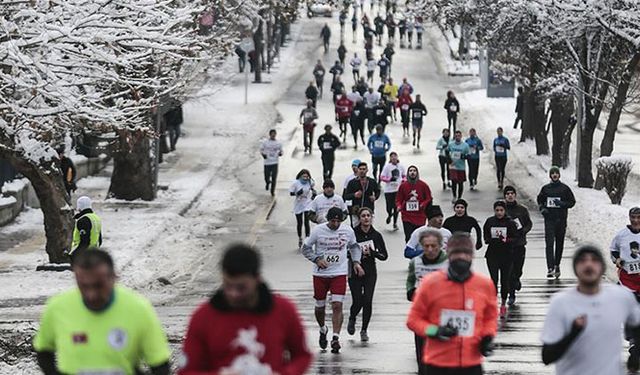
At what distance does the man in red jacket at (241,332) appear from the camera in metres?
7.09

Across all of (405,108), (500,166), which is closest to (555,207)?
(500,166)

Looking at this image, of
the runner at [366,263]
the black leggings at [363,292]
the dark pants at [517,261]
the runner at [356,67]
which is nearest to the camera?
the runner at [366,263]

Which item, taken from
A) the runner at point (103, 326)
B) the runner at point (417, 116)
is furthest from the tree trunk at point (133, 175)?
the runner at point (103, 326)

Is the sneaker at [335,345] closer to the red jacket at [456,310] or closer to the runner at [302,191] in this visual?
the red jacket at [456,310]

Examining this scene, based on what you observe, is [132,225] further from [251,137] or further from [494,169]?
[251,137]

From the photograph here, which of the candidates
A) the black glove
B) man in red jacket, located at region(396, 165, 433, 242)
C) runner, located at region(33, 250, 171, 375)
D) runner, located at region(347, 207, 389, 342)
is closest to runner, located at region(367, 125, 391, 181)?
man in red jacket, located at region(396, 165, 433, 242)

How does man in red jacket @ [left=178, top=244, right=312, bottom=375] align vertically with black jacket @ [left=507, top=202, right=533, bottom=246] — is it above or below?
above

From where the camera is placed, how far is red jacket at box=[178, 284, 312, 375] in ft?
23.3

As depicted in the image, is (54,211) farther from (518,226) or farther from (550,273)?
(518,226)

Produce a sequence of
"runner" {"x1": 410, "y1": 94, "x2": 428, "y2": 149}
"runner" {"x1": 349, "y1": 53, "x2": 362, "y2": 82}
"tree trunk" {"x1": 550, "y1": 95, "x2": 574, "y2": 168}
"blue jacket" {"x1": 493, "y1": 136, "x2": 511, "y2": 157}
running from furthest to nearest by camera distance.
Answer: "runner" {"x1": 349, "y1": 53, "x2": 362, "y2": 82}
"runner" {"x1": 410, "y1": 94, "x2": 428, "y2": 149}
"tree trunk" {"x1": 550, "y1": 95, "x2": 574, "y2": 168}
"blue jacket" {"x1": 493, "y1": 136, "x2": 511, "y2": 157}

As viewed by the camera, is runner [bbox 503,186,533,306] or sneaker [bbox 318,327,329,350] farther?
runner [bbox 503,186,533,306]

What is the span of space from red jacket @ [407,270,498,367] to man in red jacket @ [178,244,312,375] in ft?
6.94

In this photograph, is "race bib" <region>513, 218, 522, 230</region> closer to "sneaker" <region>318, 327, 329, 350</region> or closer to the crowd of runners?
the crowd of runners

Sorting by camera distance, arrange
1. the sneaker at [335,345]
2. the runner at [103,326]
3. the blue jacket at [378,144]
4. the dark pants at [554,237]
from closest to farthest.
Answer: the runner at [103,326] < the sneaker at [335,345] < the dark pants at [554,237] < the blue jacket at [378,144]
